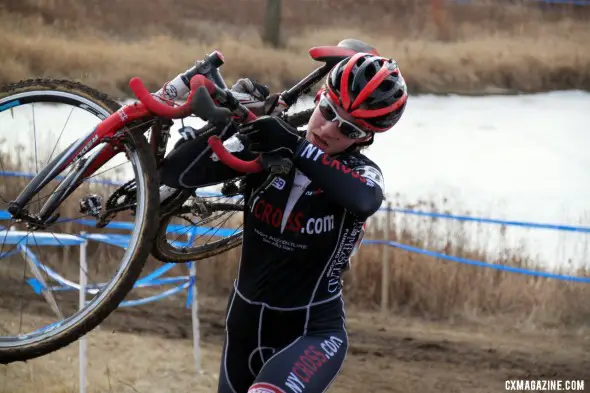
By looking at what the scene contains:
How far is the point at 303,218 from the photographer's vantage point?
3385 mm

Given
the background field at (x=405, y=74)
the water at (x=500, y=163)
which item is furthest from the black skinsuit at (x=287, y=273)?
the water at (x=500, y=163)

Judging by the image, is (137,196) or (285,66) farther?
(285,66)

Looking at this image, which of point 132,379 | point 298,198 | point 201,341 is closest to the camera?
point 298,198

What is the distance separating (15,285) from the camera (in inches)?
417

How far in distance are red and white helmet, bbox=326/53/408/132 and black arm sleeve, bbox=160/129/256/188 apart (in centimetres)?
51

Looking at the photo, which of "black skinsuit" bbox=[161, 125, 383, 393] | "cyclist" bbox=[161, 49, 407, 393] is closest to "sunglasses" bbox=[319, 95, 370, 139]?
"cyclist" bbox=[161, 49, 407, 393]

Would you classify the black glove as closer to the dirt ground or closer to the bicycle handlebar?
the bicycle handlebar

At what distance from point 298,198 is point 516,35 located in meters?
8.12

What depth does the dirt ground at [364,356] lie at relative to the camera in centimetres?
869

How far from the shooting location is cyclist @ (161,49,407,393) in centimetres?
310

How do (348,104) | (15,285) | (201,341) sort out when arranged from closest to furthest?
(348,104) → (201,341) → (15,285)

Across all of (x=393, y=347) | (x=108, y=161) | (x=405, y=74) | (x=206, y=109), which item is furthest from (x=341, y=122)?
(x=405, y=74)

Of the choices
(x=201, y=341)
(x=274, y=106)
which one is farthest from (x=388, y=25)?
(x=274, y=106)

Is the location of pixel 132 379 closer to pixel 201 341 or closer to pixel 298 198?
pixel 201 341
